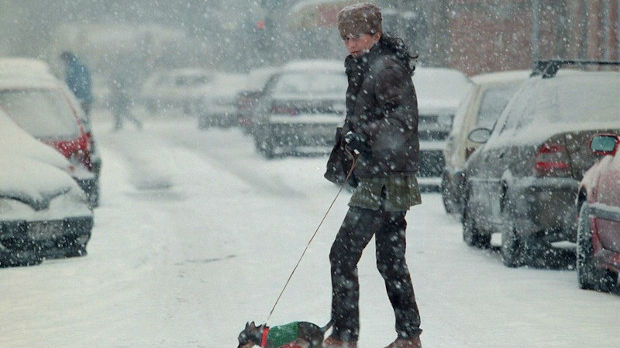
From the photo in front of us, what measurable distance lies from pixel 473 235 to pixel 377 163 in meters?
5.97

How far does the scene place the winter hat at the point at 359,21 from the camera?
6949mm

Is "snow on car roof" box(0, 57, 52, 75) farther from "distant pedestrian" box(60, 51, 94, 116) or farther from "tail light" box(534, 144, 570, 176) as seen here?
"tail light" box(534, 144, 570, 176)

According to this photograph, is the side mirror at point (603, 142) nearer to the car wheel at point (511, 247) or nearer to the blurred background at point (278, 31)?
the car wheel at point (511, 247)

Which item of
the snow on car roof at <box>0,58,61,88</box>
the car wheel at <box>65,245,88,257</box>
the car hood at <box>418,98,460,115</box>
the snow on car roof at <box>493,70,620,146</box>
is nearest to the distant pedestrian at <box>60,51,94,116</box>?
the snow on car roof at <box>0,58,61,88</box>

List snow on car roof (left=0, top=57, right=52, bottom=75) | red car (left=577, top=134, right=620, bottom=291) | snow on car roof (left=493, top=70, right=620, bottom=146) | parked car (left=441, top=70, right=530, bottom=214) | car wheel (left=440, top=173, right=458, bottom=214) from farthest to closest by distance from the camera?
snow on car roof (left=0, top=57, right=52, bottom=75)
car wheel (left=440, top=173, right=458, bottom=214)
parked car (left=441, top=70, right=530, bottom=214)
snow on car roof (left=493, top=70, right=620, bottom=146)
red car (left=577, top=134, right=620, bottom=291)

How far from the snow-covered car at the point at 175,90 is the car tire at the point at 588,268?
36.7 metres

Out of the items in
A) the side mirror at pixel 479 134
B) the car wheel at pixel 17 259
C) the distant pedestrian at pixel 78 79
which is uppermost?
the side mirror at pixel 479 134

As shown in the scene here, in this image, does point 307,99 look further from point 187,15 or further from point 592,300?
point 187,15

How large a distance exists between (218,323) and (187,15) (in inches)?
2652

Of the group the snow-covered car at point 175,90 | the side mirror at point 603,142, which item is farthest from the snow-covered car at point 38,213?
the snow-covered car at point 175,90

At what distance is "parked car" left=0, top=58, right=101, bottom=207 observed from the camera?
1488 cm

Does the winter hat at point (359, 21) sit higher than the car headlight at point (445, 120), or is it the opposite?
the winter hat at point (359, 21)

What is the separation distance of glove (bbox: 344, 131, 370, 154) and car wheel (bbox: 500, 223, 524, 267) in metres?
4.50

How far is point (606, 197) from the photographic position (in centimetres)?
966
